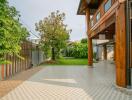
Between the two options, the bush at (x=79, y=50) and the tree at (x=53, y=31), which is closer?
the tree at (x=53, y=31)

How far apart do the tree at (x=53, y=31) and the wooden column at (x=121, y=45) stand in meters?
21.1

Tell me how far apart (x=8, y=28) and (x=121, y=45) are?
423cm

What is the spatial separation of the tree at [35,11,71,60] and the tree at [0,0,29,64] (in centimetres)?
2133

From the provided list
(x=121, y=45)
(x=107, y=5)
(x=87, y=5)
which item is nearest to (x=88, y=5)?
(x=87, y=5)

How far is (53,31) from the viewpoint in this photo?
31.7 meters

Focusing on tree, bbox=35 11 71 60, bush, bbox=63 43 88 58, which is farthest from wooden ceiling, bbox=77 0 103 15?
bush, bbox=63 43 88 58

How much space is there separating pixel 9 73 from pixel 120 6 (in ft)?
26.4

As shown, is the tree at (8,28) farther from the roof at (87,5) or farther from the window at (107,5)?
the roof at (87,5)

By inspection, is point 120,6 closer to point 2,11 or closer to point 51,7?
point 2,11

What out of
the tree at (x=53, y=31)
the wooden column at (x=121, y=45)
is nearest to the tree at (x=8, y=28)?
the wooden column at (x=121, y=45)

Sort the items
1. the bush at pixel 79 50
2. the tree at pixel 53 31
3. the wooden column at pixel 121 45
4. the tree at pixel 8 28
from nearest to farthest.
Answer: the tree at pixel 8 28
the wooden column at pixel 121 45
the tree at pixel 53 31
the bush at pixel 79 50

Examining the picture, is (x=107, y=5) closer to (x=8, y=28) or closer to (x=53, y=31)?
(x=8, y=28)

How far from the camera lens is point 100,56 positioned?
4141 centimetres

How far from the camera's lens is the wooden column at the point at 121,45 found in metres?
9.95
